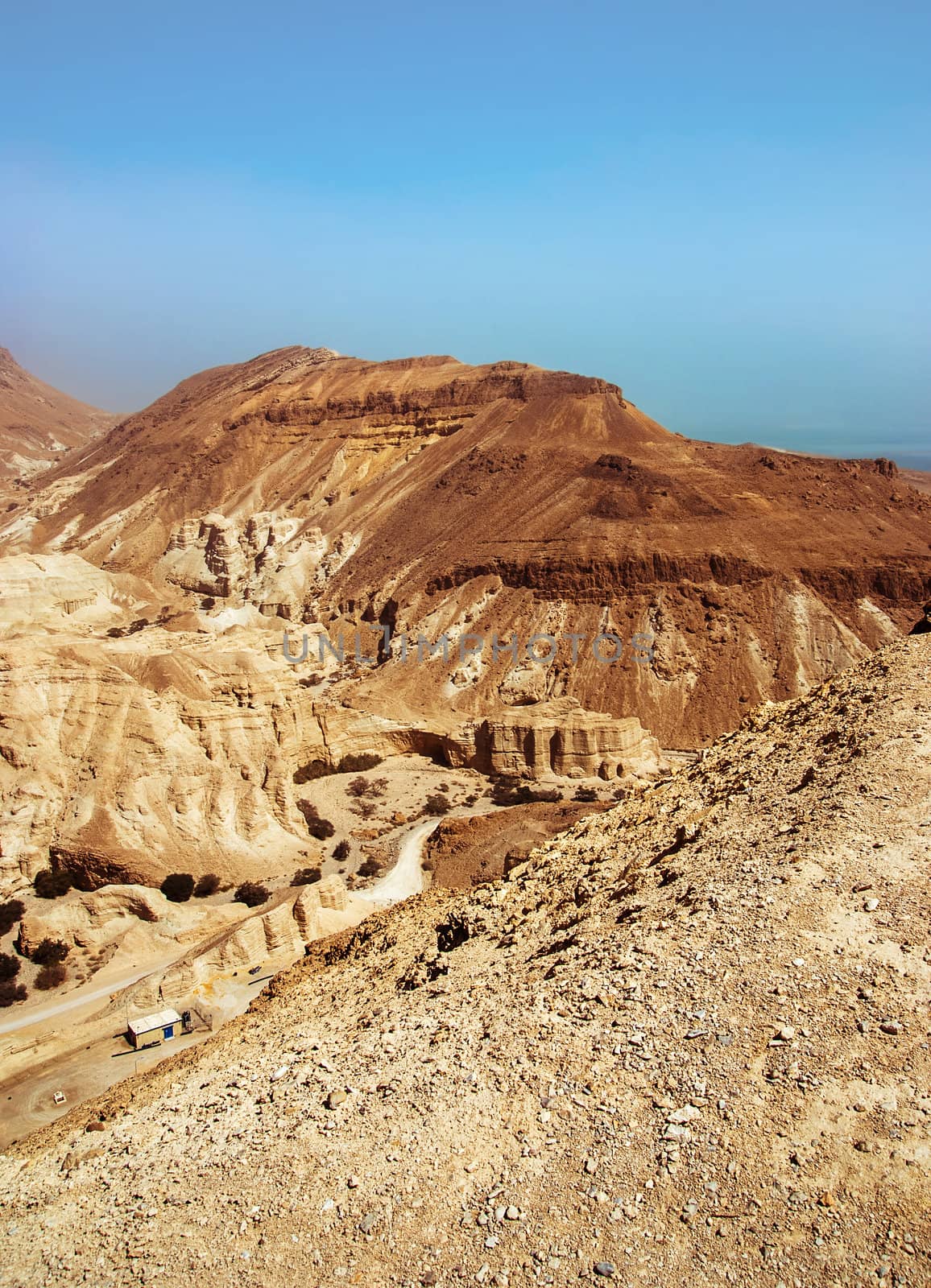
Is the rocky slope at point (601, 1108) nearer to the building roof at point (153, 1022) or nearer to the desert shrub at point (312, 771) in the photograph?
the building roof at point (153, 1022)

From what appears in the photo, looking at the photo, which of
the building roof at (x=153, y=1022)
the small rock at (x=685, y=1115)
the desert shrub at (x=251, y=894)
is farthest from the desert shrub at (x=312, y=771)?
the small rock at (x=685, y=1115)

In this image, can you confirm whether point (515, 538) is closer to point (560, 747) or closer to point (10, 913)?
point (560, 747)

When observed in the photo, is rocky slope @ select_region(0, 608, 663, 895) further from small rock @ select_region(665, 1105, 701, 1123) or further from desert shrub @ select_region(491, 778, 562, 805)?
small rock @ select_region(665, 1105, 701, 1123)

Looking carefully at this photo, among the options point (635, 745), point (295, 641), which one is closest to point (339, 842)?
point (635, 745)

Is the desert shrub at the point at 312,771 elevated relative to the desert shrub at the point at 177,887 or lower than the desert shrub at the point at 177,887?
elevated

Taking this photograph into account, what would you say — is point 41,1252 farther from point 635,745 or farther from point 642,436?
point 642,436

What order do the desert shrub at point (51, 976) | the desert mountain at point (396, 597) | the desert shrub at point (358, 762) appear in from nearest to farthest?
the desert shrub at point (51, 976), the desert mountain at point (396, 597), the desert shrub at point (358, 762)

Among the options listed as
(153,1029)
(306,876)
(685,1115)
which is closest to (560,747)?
(306,876)
